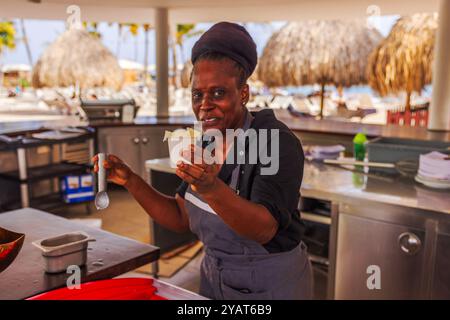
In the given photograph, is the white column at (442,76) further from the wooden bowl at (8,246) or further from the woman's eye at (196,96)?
the wooden bowl at (8,246)

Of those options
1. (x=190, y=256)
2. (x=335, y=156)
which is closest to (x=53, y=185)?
(x=190, y=256)

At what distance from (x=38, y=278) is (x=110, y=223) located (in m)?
3.05

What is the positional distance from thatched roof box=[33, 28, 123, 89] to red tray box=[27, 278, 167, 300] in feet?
24.1

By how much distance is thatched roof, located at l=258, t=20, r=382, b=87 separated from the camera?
798 centimetres

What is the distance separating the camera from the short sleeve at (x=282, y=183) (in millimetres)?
1005

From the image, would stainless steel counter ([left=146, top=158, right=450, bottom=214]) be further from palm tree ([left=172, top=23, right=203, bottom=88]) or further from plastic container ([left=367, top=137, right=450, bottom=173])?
palm tree ([left=172, top=23, right=203, bottom=88])

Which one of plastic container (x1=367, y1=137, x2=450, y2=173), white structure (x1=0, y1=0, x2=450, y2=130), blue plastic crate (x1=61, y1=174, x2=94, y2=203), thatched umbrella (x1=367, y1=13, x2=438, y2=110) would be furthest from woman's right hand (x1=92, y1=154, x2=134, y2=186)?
thatched umbrella (x1=367, y1=13, x2=438, y2=110)

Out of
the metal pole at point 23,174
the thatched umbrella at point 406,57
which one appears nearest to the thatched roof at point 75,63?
the metal pole at point 23,174

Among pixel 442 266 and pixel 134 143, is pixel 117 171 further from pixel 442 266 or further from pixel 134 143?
pixel 134 143

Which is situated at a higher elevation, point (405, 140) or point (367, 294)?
point (405, 140)

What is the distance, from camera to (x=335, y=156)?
2.87m

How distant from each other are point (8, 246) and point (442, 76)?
13.7ft

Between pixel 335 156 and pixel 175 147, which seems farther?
pixel 335 156

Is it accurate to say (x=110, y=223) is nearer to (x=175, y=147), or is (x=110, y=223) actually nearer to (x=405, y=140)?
(x=405, y=140)
